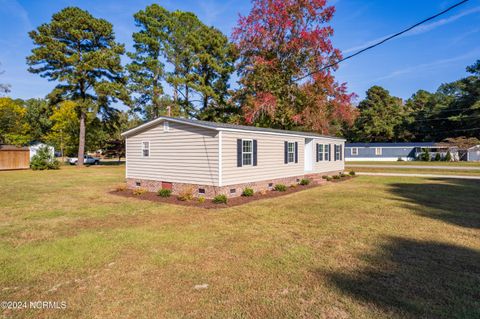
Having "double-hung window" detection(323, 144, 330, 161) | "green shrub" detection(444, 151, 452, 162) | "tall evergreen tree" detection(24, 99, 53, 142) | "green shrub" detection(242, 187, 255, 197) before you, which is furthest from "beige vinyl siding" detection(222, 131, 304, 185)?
"tall evergreen tree" detection(24, 99, 53, 142)

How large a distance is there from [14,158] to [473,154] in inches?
2341

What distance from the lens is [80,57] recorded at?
31500 millimetres

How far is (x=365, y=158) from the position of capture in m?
48.8

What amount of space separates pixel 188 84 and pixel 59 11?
16234mm

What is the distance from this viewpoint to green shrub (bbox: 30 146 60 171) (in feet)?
92.5

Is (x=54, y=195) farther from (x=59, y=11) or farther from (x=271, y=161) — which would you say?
(x=59, y=11)

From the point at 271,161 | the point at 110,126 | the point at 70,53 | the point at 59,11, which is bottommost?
the point at 271,161

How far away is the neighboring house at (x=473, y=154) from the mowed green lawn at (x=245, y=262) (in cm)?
4270

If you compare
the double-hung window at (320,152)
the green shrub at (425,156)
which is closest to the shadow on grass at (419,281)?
the double-hung window at (320,152)

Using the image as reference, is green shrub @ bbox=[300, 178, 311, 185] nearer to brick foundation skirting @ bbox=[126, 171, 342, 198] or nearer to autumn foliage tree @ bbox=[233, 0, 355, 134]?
brick foundation skirting @ bbox=[126, 171, 342, 198]

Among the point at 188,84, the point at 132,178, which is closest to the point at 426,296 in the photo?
the point at 132,178

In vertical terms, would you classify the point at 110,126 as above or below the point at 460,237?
above

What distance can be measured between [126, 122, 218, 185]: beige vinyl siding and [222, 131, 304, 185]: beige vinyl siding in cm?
53

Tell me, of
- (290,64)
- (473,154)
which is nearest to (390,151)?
(473,154)
